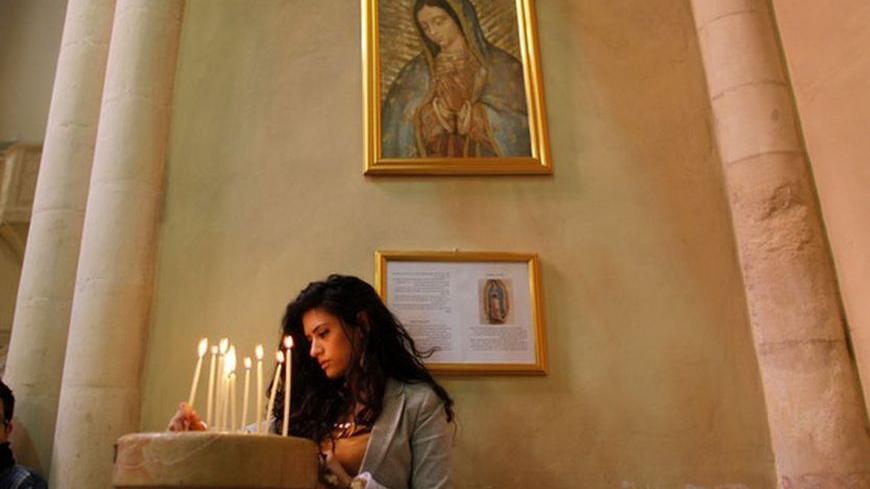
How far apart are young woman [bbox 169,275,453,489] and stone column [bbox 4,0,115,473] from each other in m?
1.07

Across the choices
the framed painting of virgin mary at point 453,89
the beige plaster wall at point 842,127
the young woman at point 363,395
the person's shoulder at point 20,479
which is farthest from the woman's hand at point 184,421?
the beige plaster wall at point 842,127

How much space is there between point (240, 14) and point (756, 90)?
8.14 feet

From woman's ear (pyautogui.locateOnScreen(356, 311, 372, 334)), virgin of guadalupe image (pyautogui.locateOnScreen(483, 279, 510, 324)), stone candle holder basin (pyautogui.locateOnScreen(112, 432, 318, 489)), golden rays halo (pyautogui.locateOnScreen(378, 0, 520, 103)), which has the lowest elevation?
stone candle holder basin (pyautogui.locateOnScreen(112, 432, 318, 489))

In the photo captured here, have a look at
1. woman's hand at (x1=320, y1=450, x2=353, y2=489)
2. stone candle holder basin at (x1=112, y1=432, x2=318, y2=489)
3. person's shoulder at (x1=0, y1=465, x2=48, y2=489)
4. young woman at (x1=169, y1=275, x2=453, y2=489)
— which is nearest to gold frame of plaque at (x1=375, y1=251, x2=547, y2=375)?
young woman at (x1=169, y1=275, x2=453, y2=489)

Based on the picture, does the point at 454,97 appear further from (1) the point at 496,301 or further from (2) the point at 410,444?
(2) the point at 410,444

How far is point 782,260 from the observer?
2.99 metres

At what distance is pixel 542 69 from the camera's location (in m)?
3.50

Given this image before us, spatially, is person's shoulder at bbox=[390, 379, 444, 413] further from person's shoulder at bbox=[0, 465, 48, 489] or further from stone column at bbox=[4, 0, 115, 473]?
stone column at bbox=[4, 0, 115, 473]

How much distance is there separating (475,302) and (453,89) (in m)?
1.06

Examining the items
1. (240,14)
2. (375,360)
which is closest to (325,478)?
(375,360)

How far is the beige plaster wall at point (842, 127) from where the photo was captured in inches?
113

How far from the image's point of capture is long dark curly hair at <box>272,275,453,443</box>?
8.11 feet

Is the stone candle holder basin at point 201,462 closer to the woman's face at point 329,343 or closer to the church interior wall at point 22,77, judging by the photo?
the woman's face at point 329,343

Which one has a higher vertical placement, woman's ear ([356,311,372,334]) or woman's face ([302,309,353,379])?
woman's ear ([356,311,372,334])
